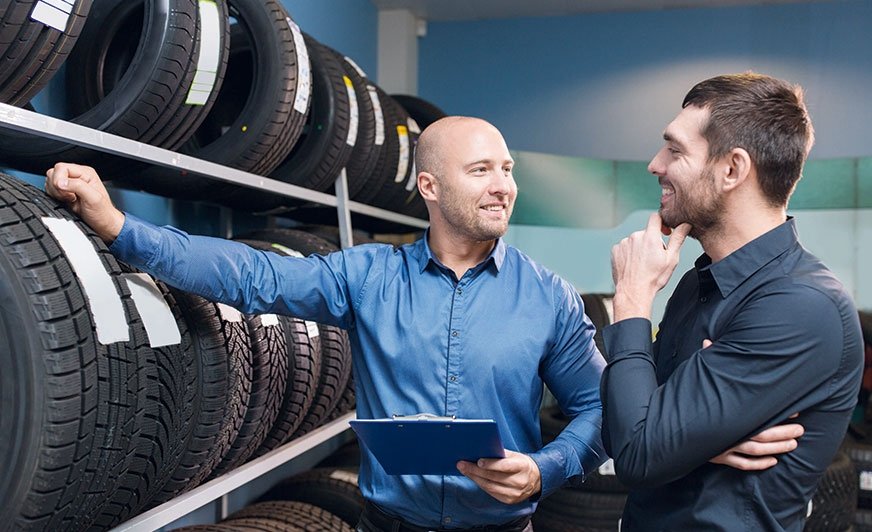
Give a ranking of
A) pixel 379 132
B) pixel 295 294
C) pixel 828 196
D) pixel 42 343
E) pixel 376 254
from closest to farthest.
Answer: pixel 42 343
pixel 295 294
pixel 376 254
pixel 379 132
pixel 828 196

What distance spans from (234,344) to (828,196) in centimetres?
509

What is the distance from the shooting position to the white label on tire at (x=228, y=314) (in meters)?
2.11

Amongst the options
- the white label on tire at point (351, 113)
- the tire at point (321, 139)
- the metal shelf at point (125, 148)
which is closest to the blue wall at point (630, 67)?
the white label on tire at point (351, 113)

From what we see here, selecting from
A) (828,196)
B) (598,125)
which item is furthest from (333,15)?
(828,196)

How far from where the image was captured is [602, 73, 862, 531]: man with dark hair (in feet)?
4.83

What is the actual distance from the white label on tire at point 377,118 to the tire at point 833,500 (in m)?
2.84

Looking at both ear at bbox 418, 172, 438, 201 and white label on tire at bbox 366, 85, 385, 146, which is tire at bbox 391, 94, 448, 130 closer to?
white label on tire at bbox 366, 85, 385, 146

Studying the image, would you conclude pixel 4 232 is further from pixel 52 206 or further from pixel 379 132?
pixel 379 132

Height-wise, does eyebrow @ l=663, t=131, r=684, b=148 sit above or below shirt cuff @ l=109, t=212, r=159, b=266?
above

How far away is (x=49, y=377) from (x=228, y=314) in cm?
71

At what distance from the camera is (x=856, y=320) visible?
5.02ft

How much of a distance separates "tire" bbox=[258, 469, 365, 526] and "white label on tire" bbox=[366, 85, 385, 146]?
1494 millimetres

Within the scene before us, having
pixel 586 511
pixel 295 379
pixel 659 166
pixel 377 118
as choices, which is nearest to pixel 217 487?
pixel 295 379

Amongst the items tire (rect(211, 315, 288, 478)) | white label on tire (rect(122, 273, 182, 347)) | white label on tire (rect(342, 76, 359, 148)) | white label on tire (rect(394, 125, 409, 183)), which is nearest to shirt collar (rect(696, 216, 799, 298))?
white label on tire (rect(122, 273, 182, 347))
